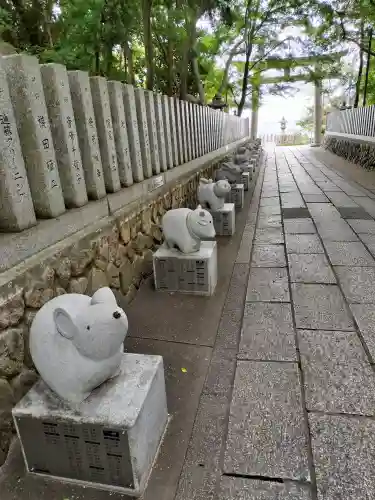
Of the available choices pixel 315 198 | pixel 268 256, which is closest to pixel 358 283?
pixel 268 256

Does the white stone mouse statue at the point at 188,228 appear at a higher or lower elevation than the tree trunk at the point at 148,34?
lower

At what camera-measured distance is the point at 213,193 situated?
5.04 meters

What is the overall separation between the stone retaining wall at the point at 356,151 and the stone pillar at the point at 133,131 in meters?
9.59

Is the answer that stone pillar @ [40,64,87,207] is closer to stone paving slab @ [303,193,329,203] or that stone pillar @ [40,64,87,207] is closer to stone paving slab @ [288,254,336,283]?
stone paving slab @ [288,254,336,283]

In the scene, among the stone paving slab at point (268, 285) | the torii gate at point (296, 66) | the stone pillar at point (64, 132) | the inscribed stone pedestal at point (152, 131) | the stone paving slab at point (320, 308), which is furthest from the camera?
the torii gate at point (296, 66)

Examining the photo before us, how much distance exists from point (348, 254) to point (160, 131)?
272cm

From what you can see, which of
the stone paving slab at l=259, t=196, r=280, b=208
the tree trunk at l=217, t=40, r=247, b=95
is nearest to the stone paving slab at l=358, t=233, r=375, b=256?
the stone paving slab at l=259, t=196, r=280, b=208

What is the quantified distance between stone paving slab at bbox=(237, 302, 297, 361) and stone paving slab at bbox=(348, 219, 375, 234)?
261 centimetres

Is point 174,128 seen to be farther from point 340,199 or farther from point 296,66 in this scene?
point 296,66

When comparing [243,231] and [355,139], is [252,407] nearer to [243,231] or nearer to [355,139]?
[243,231]

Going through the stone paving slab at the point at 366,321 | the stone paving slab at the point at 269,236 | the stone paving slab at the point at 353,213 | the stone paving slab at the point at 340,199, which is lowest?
the stone paving slab at the point at 366,321

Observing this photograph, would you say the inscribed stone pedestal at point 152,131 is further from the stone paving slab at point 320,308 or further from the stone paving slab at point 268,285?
the stone paving slab at point 320,308

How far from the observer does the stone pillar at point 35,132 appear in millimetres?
2062

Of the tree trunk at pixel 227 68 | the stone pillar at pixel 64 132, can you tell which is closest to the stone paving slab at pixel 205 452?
the stone pillar at pixel 64 132
